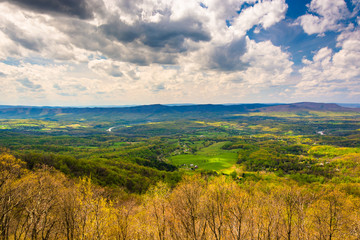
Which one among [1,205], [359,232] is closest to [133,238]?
[1,205]

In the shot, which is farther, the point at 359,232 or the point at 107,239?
the point at 107,239

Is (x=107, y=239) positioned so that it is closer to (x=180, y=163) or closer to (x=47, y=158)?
(x=47, y=158)

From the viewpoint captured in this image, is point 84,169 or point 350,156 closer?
point 84,169

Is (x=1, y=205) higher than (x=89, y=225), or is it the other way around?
(x=1, y=205)

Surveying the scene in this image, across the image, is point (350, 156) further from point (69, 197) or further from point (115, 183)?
point (69, 197)

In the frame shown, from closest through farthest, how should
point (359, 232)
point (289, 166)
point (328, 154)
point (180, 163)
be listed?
point (359, 232) → point (289, 166) → point (180, 163) → point (328, 154)

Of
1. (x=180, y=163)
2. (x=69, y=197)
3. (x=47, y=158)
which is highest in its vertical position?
(x=69, y=197)

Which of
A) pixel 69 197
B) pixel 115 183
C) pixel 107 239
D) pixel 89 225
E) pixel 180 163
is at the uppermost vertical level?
pixel 69 197

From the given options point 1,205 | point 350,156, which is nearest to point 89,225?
point 1,205

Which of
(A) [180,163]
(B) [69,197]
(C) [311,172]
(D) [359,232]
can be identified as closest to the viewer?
(D) [359,232]
